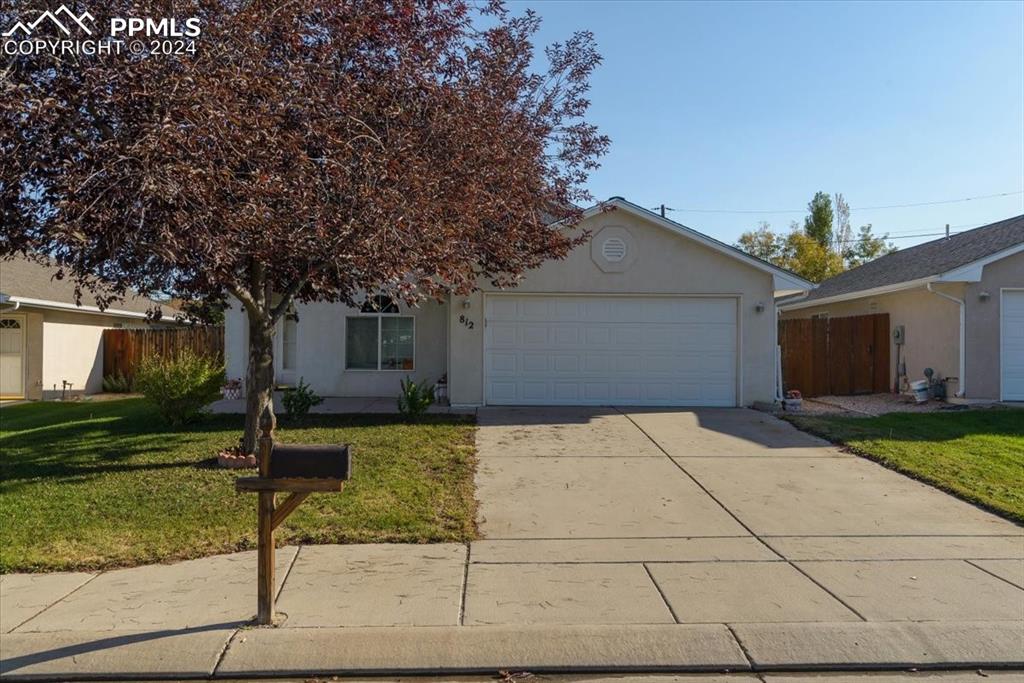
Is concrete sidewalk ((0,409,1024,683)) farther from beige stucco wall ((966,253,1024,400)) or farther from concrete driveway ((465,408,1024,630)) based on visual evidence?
beige stucco wall ((966,253,1024,400))

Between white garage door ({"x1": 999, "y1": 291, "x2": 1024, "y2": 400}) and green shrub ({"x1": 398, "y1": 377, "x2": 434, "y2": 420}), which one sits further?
white garage door ({"x1": 999, "y1": 291, "x2": 1024, "y2": 400})

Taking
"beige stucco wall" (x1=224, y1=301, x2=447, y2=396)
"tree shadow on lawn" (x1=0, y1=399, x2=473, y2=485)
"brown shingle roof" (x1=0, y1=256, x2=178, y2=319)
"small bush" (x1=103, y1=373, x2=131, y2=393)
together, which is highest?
"brown shingle roof" (x1=0, y1=256, x2=178, y2=319)

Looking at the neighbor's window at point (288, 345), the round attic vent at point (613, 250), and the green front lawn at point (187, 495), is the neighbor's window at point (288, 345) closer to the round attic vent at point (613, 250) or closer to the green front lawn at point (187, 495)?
the green front lawn at point (187, 495)

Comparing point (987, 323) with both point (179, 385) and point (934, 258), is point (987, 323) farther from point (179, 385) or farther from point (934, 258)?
point (179, 385)

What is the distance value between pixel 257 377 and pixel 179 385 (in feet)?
10.1

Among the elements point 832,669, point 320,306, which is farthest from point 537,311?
point 832,669

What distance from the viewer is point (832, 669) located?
4.64 m

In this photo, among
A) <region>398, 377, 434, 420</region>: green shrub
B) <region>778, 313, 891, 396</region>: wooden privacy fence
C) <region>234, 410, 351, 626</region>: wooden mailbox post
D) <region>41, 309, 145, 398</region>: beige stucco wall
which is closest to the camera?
<region>234, 410, 351, 626</region>: wooden mailbox post

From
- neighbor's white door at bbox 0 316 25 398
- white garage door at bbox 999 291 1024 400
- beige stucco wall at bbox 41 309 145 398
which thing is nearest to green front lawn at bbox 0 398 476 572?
beige stucco wall at bbox 41 309 145 398

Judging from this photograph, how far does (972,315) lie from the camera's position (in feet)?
50.0

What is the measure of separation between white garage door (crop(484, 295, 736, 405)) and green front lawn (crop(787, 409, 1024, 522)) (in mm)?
2225

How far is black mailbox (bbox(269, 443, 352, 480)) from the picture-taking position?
500cm

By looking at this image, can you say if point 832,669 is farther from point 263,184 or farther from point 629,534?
point 263,184

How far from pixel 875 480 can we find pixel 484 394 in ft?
24.4
